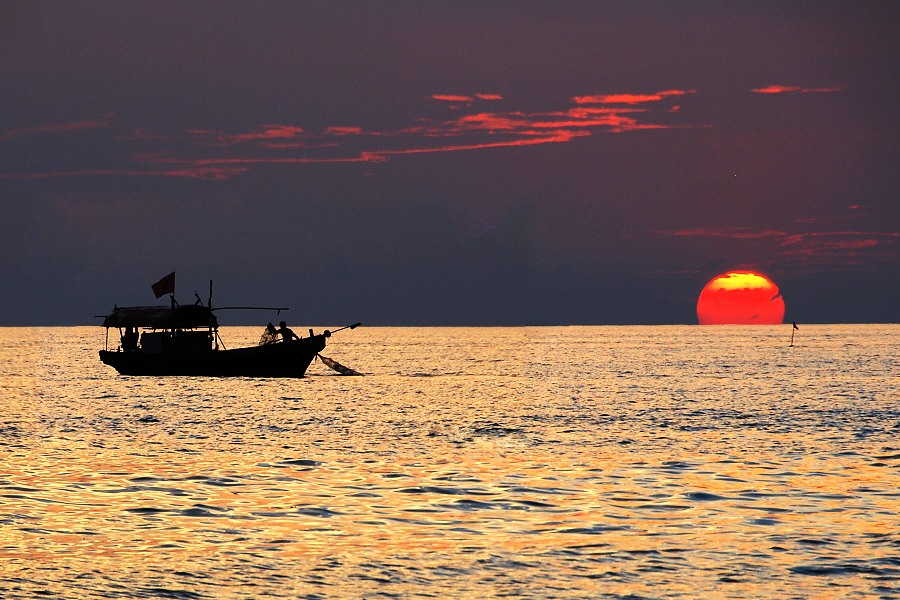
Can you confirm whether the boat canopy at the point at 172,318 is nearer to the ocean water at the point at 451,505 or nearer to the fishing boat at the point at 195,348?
the fishing boat at the point at 195,348

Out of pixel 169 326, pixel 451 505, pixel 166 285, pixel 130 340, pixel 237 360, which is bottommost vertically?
pixel 451 505

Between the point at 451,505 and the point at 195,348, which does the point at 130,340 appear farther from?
the point at 451,505

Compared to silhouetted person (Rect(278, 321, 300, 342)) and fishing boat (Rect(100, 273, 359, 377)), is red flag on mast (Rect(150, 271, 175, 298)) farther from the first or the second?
silhouetted person (Rect(278, 321, 300, 342))

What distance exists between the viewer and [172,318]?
77938 millimetres

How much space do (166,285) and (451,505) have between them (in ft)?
185

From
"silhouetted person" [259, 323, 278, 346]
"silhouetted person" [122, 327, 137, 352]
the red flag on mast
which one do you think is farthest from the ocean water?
"silhouetted person" [122, 327, 137, 352]

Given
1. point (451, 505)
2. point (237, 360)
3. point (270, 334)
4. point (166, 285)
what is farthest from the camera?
point (270, 334)

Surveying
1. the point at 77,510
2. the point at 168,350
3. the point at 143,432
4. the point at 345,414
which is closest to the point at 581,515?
the point at 77,510

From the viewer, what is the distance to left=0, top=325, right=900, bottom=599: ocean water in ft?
55.1

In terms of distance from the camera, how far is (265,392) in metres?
73.0

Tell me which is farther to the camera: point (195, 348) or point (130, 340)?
point (130, 340)

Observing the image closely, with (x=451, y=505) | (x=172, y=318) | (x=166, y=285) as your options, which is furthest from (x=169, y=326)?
(x=451, y=505)

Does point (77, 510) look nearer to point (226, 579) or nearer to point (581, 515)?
point (226, 579)

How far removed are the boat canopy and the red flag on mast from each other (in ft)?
6.74
